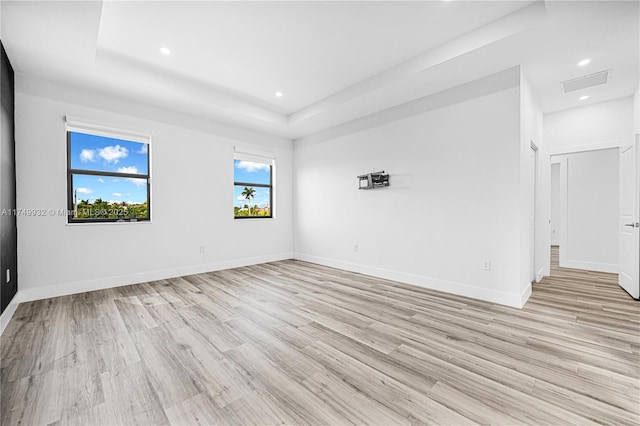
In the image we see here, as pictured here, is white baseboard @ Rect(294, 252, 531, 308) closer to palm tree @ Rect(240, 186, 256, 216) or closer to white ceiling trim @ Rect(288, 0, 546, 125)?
palm tree @ Rect(240, 186, 256, 216)

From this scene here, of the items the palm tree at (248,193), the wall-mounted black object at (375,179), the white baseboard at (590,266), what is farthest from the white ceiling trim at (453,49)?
the white baseboard at (590,266)

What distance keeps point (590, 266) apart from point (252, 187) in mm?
6608

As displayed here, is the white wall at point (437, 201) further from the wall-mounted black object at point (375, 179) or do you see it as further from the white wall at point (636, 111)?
the white wall at point (636, 111)

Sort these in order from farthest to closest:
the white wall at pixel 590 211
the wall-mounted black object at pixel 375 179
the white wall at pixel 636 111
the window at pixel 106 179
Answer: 1. the white wall at pixel 590 211
2. the wall-mounted black object at pixel 375 179
3. the window at pixel 106 179
4. the white wall at pixel 636 111

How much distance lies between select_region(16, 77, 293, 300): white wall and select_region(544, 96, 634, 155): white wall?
4.86 metres

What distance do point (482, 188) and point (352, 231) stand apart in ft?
7.20

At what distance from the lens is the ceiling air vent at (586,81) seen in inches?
130

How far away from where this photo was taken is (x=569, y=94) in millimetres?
3818

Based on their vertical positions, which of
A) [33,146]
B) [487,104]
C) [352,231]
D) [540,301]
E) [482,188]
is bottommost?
[540,301]

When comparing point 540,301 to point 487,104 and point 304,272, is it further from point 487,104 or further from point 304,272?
point 304,272

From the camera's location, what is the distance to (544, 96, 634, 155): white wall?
155 inches

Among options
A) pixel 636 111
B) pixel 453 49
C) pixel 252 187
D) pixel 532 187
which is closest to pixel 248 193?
pixel 252 187

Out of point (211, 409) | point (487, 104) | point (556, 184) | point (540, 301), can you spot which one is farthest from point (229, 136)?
point (556, 184)

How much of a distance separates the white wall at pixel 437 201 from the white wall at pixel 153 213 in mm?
1615
